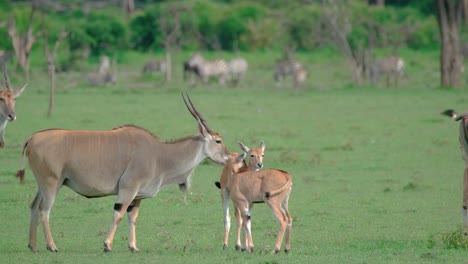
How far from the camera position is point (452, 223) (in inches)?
446

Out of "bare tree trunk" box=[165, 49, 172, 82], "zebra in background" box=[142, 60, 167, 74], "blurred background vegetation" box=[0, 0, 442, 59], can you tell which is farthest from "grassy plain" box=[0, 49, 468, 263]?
"blurred background vegetation" box=[0, 0, 442, 59]

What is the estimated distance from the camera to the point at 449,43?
94.4 ft

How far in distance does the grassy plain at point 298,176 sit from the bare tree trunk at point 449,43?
926 millimetres

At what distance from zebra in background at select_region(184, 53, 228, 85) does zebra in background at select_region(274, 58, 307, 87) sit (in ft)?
5.72

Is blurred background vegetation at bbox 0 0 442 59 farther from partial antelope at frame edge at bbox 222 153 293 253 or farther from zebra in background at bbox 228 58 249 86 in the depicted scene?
partial antelope at frame edge at bbox 222 153 293 253

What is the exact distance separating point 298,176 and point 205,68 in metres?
18.5

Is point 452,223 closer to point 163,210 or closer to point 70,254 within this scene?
point 163,210

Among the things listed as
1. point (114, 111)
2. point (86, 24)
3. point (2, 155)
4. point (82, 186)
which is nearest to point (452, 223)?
point (82, 186)

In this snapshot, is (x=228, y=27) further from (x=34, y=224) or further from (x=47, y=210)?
(x=47, y=210)

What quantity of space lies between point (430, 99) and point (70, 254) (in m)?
18.5

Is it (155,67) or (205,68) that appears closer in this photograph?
(205,68)

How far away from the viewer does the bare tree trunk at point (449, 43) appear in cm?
2864

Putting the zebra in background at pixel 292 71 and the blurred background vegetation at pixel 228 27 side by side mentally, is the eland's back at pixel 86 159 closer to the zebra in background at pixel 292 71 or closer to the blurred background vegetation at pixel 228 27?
the zebra in background at pixel 292 71

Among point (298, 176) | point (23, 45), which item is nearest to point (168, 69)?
point (23, 45)
